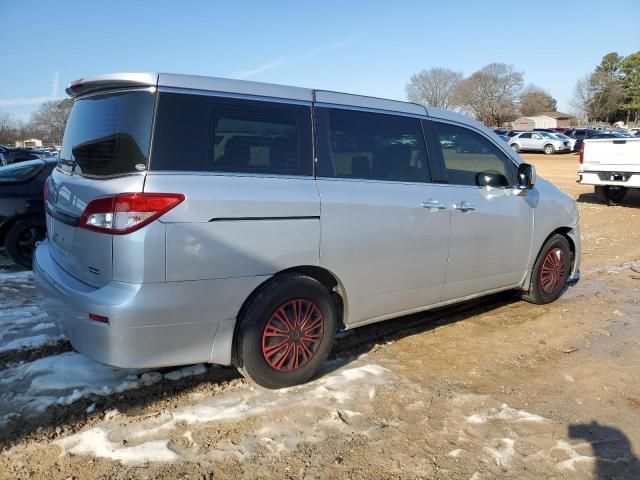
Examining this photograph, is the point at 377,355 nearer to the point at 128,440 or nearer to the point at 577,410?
the point at 577,410

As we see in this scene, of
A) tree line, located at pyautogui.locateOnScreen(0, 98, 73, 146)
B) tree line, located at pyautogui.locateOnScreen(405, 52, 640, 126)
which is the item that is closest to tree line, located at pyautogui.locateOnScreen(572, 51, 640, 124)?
tree line, located at pyautogui.locateOnScreen(405, 52, 640, 126)

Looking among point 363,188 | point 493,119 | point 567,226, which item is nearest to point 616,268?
point 567,226

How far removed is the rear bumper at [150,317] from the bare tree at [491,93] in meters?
91.1

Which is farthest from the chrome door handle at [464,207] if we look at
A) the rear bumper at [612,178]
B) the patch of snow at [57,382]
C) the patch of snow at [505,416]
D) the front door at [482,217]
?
the rear bumper at [612,178]

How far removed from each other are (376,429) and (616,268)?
5.52 meters

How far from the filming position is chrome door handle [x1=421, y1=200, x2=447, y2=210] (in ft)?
13.1

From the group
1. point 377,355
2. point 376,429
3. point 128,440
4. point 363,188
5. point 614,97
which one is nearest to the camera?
point 128,440

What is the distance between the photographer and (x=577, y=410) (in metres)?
3.34

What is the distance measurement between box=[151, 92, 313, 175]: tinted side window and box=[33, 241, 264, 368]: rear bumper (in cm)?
68

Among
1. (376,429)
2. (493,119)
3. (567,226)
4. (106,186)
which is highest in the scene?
(493,119)

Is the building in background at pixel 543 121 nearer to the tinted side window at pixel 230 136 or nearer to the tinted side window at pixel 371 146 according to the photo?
the tinted side window at pixel 371 146

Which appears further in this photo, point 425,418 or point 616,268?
point 616,268

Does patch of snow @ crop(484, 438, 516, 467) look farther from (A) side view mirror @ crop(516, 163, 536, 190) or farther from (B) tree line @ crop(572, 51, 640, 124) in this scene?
(B) tree line @ crop(572, 51, 640, 124)

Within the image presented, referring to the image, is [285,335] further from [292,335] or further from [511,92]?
[511,92]
